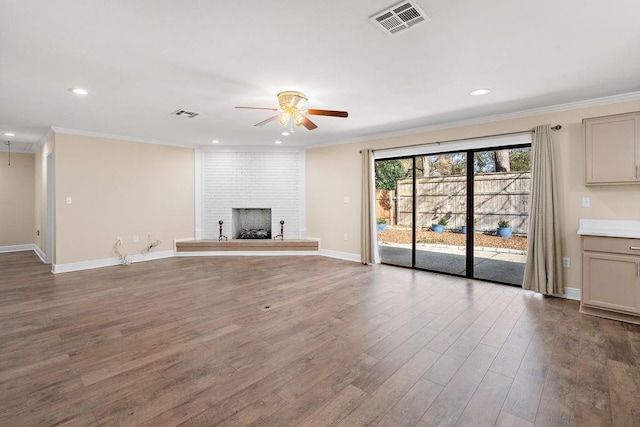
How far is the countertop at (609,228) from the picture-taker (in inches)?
126

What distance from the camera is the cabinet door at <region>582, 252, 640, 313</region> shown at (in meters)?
3.08

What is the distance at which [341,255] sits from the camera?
637 cm

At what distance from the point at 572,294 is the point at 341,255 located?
3.79m

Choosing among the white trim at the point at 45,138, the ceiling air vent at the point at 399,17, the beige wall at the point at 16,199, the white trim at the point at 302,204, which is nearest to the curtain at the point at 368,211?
the white trim at the point at 302,204

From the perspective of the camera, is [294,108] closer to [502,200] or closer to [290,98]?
[290,98]

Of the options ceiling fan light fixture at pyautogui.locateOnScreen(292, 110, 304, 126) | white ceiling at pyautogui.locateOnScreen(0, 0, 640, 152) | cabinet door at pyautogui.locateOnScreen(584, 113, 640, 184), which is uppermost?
white ceiling at pyautogui.locateOnScreen(0, 0, 640, 152)

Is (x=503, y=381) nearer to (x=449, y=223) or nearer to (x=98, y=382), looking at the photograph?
(x=98, y=382)

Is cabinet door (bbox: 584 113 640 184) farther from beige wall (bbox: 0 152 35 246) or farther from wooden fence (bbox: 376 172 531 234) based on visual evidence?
beige wall (bbox: 0 152 35 246)

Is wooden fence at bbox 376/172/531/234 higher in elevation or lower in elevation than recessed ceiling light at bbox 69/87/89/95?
lower

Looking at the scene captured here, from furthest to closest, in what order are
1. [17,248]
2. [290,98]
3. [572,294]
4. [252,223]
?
[252,223] → [17,248] → [572,294] → [290,98]

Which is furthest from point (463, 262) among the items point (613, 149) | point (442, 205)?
point (613, 149)

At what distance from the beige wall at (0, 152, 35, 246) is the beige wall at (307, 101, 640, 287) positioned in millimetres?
6961

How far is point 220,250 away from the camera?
670 centimetres

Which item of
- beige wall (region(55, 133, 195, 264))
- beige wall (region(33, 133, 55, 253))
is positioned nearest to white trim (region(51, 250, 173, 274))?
beige wall (region(55, 133, 195, 264))
